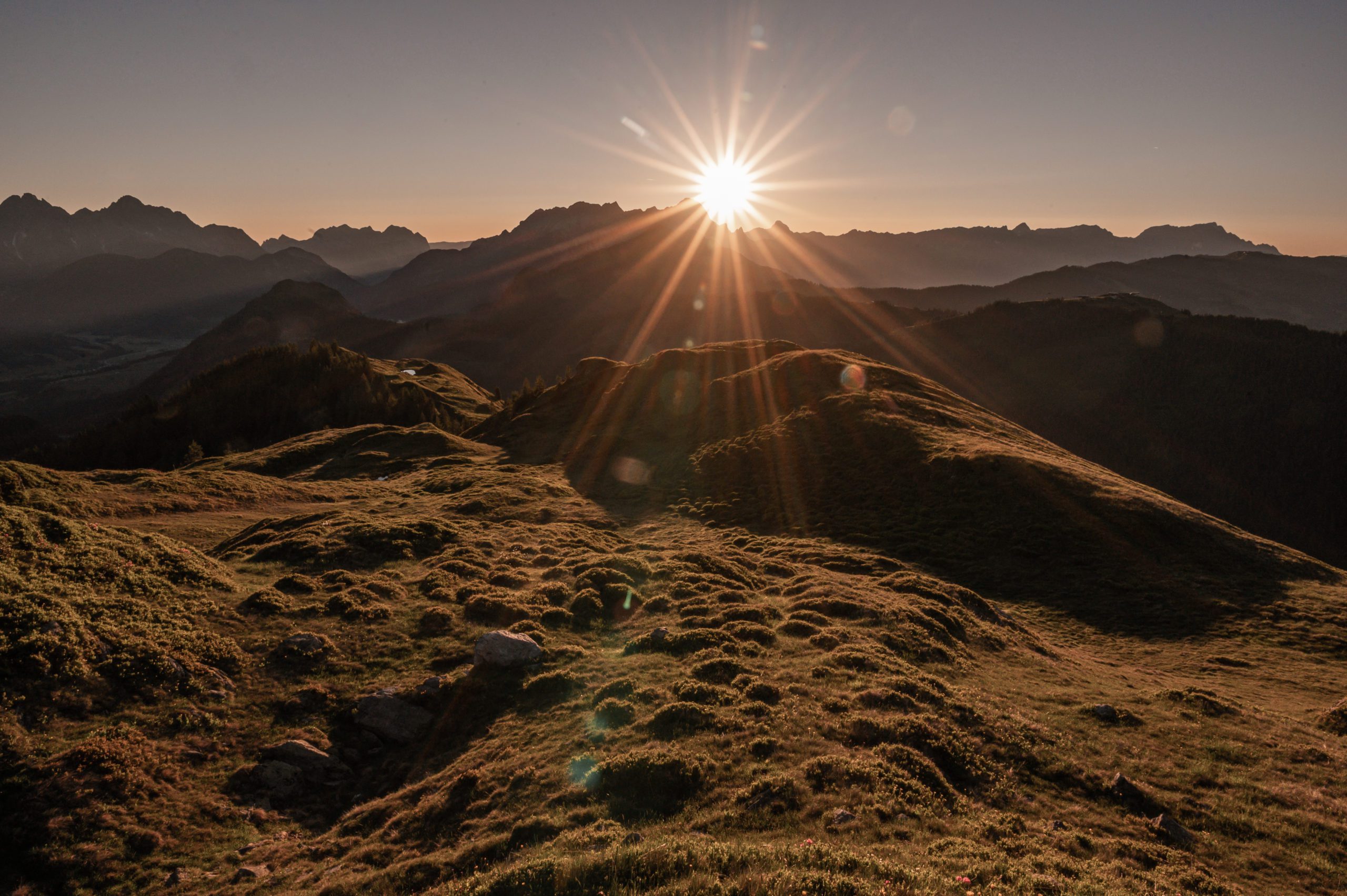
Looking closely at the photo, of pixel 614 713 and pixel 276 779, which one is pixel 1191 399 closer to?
pixel 614 713

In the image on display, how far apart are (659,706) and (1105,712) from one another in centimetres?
1543

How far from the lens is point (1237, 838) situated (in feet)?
44.3

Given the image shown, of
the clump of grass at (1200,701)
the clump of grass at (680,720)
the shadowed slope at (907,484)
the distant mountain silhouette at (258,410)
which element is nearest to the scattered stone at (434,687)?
the clump of grass at (680,720)

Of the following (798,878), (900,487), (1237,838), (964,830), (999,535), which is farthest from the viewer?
(900,487)

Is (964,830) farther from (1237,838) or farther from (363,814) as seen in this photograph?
(363,814)

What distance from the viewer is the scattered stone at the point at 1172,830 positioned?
13180 mm

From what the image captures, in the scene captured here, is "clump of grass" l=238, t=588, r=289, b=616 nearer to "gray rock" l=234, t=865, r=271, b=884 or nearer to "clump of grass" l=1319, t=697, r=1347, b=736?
"gray rock" l=234, t=865, r=271, b=884

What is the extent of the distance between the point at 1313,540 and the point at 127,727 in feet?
477

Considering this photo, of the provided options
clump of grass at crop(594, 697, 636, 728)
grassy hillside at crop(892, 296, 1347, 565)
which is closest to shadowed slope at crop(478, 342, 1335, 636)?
clump of grass at crop(594, 697, 636, 728)

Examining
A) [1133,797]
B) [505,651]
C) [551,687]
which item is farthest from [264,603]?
[1133,797]

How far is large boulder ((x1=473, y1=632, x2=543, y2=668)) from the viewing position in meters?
20.7

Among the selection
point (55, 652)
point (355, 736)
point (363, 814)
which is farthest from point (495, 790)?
point (55, 652)

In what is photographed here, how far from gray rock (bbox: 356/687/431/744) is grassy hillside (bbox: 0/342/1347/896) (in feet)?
0.30

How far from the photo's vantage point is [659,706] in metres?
17.2
